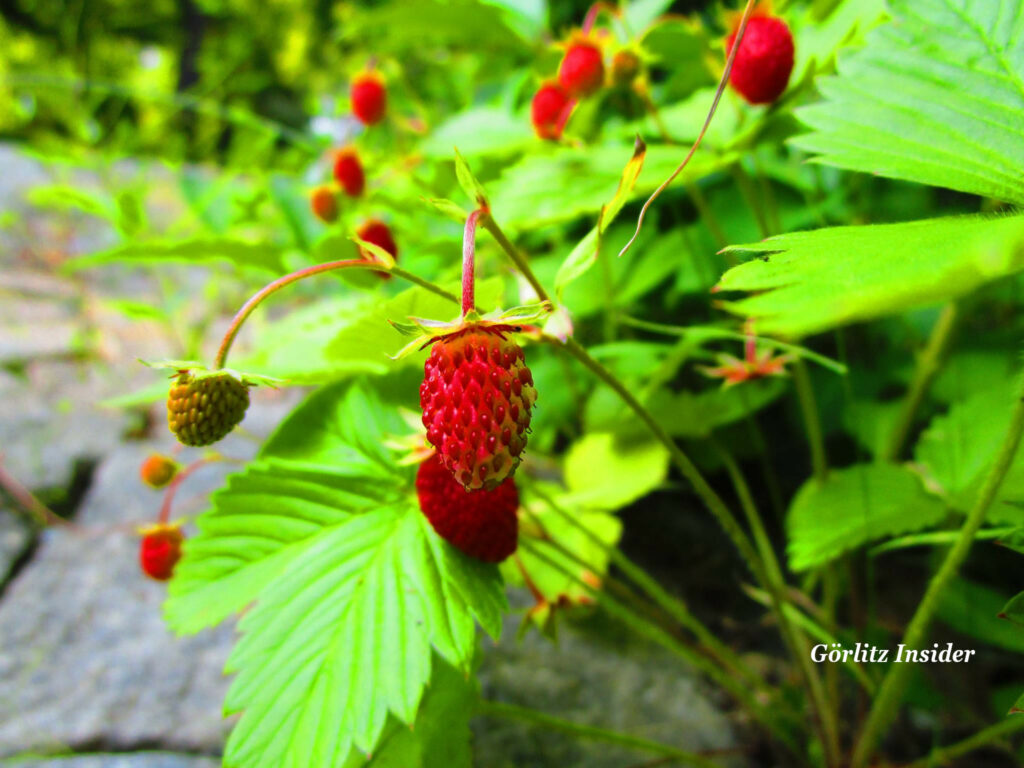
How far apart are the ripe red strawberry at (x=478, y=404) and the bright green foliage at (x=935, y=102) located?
0.27 metres

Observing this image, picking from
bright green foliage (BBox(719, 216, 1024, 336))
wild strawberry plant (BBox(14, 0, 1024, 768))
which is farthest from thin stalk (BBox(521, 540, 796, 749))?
bright green foliage (BBox(719, 216, 1024, 336))

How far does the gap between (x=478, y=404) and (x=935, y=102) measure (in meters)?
0.40

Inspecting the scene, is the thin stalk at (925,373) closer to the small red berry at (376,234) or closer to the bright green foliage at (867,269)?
the bright green foliage at (867,269)

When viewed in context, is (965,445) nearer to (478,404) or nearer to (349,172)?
(478,404)

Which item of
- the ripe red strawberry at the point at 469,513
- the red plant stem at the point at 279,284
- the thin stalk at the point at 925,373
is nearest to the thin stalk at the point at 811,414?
the thin stalk at the point at 925,373

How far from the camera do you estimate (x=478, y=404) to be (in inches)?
14.5

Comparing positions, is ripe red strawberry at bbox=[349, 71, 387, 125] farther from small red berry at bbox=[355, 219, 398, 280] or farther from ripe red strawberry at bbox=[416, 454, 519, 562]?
ripe red strawberry at bbox=[416, 454, 519, 562]

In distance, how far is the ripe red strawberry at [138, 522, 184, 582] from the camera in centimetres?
73

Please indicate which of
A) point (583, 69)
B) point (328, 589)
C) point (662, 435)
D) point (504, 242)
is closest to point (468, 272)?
point (504, 242)

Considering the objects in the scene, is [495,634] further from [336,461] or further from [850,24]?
[850,24]

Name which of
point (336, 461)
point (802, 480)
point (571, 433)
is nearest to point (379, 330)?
point (336, 461)

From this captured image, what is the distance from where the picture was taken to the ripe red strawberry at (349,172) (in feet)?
3.37

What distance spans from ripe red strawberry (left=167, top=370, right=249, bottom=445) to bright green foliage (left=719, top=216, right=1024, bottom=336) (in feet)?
1.05

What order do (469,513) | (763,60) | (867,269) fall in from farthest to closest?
(763,60) < (469,513) < (867,269)
